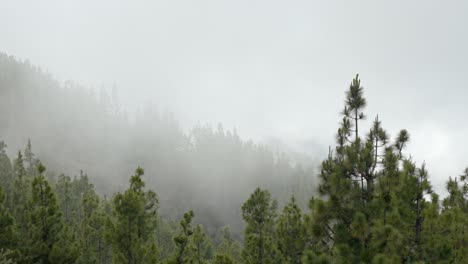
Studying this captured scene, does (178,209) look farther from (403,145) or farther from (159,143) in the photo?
(403,145)

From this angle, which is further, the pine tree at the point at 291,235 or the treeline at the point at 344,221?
the pine tree at the point at 291,235

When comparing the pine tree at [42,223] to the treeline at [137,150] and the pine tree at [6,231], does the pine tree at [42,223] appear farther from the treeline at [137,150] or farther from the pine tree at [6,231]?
the treeline at [137,150]

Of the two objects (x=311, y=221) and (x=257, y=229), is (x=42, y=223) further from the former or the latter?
(x=311, y=221)

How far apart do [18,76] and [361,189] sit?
18940cm

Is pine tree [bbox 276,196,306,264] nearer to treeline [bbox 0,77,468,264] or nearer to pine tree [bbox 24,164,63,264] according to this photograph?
treeline [bbox 0,77,468,264]

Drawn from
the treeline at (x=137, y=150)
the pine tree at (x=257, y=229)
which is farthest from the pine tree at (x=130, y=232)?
the treeline at (x=137, y=150)

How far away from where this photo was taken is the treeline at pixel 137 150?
135000 mm

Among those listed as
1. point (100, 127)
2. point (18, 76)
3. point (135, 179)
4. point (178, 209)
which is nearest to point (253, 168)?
point (178, 209)

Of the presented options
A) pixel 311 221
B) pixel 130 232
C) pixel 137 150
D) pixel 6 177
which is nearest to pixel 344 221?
pixel 311 221

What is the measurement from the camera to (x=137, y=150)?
165 m

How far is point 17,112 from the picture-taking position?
486 feet

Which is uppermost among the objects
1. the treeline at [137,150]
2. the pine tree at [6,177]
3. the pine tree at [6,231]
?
the treeline at [137,150]

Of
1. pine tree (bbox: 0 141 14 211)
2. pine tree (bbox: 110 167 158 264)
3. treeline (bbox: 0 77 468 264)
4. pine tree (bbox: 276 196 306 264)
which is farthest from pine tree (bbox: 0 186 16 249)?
pine tree (bbox: 0 141 14 211)

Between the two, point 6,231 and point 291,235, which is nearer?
point 6,231
